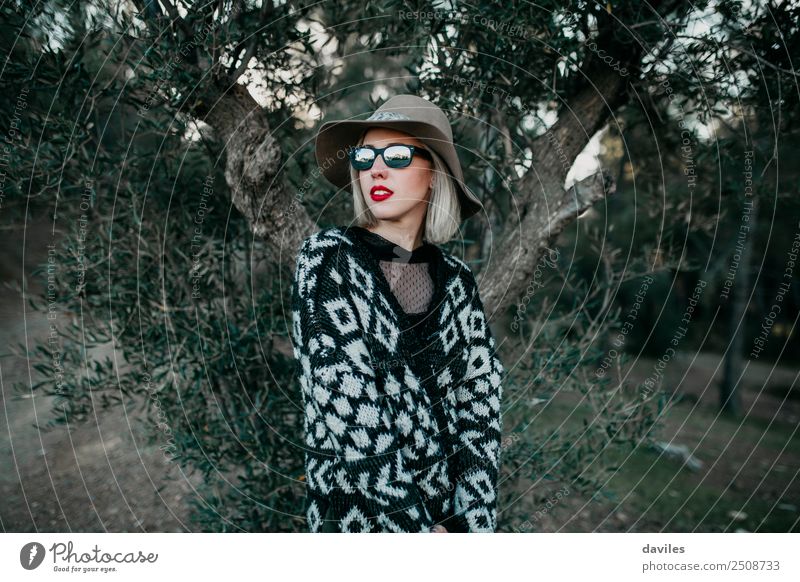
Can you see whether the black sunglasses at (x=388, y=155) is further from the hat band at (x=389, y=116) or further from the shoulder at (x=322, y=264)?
the shoulder at (x=322, y=264)

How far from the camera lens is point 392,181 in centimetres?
172

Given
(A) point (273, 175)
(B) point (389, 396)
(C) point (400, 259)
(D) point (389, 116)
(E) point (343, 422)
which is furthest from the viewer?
Result: (A) point (273, 175)

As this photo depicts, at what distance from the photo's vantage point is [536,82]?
7.93 ft

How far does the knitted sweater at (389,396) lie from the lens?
1505mm

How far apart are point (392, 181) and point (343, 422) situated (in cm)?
82

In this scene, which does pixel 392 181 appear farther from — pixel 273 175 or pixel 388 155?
pixel 273 175

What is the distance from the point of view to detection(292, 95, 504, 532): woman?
59.8 inches

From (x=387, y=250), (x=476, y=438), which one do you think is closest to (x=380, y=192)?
(x=387, y=250)

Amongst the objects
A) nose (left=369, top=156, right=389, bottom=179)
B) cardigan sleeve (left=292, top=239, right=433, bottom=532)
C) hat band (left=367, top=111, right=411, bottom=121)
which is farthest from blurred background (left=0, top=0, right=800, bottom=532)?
cardigan sleeve (left=292, top=239, right=433, bottom=532)

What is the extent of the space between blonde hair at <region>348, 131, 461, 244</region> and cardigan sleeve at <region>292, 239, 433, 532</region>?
24 centimetres

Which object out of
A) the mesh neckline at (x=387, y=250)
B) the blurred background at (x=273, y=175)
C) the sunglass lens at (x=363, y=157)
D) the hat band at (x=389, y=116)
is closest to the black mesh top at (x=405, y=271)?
the mesh neckline at (x=387, y=250)

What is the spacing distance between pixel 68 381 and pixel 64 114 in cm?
124
